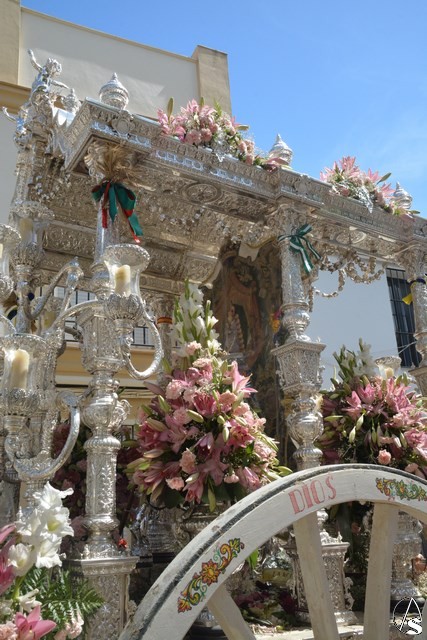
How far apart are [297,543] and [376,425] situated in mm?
4158

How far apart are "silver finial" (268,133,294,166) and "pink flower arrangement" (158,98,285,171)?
91 mm

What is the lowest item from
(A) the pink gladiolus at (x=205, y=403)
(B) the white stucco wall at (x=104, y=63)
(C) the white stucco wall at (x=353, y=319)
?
(A) the pink gladiolus at (x=205, y=403)

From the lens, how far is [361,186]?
6.91 metres

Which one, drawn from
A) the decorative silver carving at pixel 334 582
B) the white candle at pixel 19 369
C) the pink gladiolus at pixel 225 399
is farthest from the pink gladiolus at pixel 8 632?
the decorative silver carving at pixel 334 582

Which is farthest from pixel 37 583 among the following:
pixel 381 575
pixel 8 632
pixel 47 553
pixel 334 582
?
pixel 334 582

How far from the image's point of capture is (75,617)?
2367mm

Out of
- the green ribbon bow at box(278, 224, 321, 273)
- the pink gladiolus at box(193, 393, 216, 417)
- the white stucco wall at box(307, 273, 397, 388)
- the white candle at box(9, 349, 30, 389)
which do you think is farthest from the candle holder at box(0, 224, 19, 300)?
the white stucco wall at box(307, 273, 397, 388)

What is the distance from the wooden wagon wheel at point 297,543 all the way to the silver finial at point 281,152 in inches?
189

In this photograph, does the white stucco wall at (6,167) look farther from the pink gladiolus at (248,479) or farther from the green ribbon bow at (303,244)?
the pink gladiolus at (248,479)

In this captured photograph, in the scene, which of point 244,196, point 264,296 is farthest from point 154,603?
point 264,296

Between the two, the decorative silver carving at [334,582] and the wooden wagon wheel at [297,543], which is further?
the decorative silver carving at [334,582]

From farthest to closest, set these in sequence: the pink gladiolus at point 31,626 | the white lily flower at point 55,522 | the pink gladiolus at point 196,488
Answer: the pink gladiolus at point 196,488, the white lily flower at point 55,522, the pink gladiolus at point 31,626

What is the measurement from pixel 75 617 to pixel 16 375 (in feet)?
5.03

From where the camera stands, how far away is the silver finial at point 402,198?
7.30 meters
